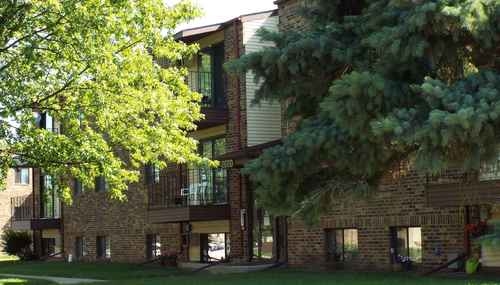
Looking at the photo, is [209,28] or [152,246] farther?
[152,246]

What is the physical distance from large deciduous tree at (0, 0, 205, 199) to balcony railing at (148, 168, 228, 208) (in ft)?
23.6

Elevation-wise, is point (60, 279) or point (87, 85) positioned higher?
point (87, 85)

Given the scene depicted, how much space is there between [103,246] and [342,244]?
14.5m

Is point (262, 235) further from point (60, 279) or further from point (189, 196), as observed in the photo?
point (60, 279)

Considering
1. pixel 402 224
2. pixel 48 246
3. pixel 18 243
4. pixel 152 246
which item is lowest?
pixel 48 246

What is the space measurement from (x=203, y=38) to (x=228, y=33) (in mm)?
1407

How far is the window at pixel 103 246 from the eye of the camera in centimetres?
3225

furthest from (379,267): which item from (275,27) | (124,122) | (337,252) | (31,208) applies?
(31,208)

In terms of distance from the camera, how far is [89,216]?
33.6 m

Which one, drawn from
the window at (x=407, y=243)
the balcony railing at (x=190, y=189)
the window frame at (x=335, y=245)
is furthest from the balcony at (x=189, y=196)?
the window at (x=407, y=243)

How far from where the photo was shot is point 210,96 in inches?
1042

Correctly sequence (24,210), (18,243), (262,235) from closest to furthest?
(262,235)
(18,243)
(24,210)

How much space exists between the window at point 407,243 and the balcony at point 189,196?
23.2ft

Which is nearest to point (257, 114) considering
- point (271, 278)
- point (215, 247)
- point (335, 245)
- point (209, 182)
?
point (209, 182)
